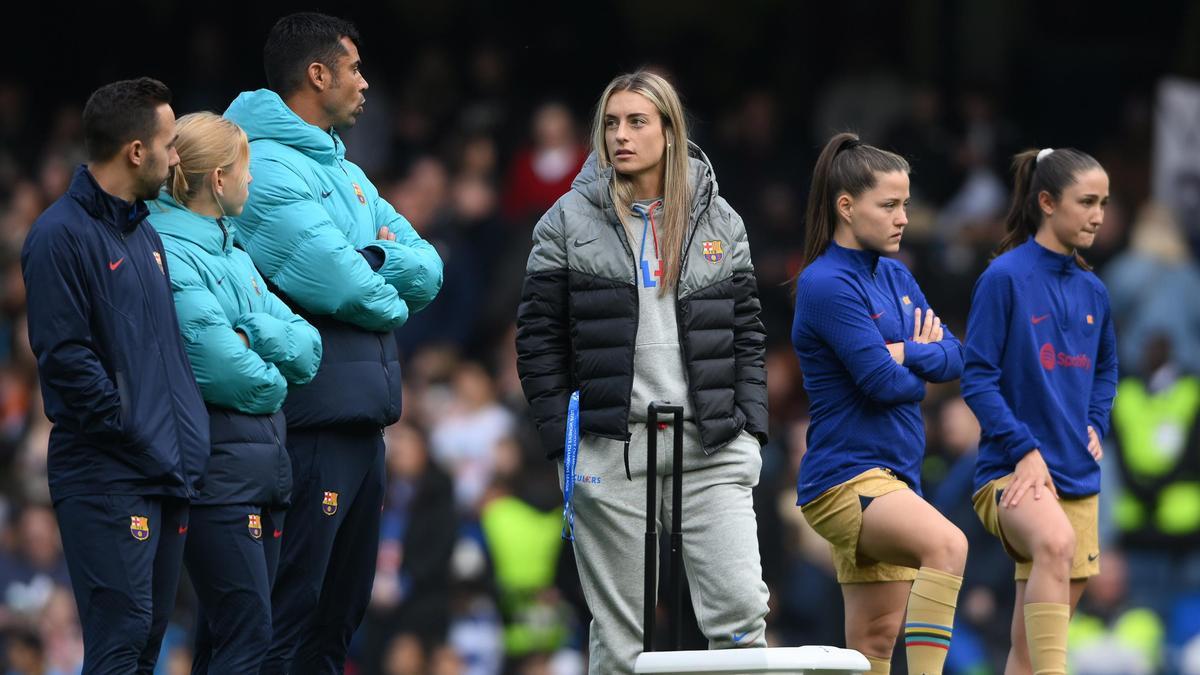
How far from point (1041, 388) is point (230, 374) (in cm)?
261

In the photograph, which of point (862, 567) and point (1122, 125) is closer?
point (862, 567)

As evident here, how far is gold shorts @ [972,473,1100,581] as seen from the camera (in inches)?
264

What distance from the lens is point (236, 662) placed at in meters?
5.80

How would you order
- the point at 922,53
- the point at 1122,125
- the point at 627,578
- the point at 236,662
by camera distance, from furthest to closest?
the point at 922,53
the point at 1122,125
the point at 627,578
the point at 236,662

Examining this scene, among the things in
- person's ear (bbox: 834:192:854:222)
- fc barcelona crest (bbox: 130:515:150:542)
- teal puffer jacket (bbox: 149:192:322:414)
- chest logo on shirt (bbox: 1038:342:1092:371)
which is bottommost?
fc barcelona crest (bbox: 130:515:150:542)

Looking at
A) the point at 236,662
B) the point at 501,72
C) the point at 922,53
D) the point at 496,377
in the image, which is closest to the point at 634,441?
the point at 236,662

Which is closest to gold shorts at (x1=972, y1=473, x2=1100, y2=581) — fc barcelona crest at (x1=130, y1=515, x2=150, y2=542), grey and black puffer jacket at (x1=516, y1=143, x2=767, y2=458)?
grey and black puffer jacket at (x1=516, y1=143, x2=767, y2=458)

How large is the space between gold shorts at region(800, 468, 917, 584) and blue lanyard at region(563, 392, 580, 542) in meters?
0.79

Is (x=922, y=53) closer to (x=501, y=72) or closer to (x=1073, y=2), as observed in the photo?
(x=1073, y=2)

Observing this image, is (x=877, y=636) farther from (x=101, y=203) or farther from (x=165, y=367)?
(x=101, y=203)

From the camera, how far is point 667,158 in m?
6.34

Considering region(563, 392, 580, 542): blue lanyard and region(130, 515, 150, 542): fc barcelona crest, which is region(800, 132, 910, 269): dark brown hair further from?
region(130, 515, 150, 542): fc barcelona crest

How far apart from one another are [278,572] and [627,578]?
106 centimetres

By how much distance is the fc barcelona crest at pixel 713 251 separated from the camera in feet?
20.5
